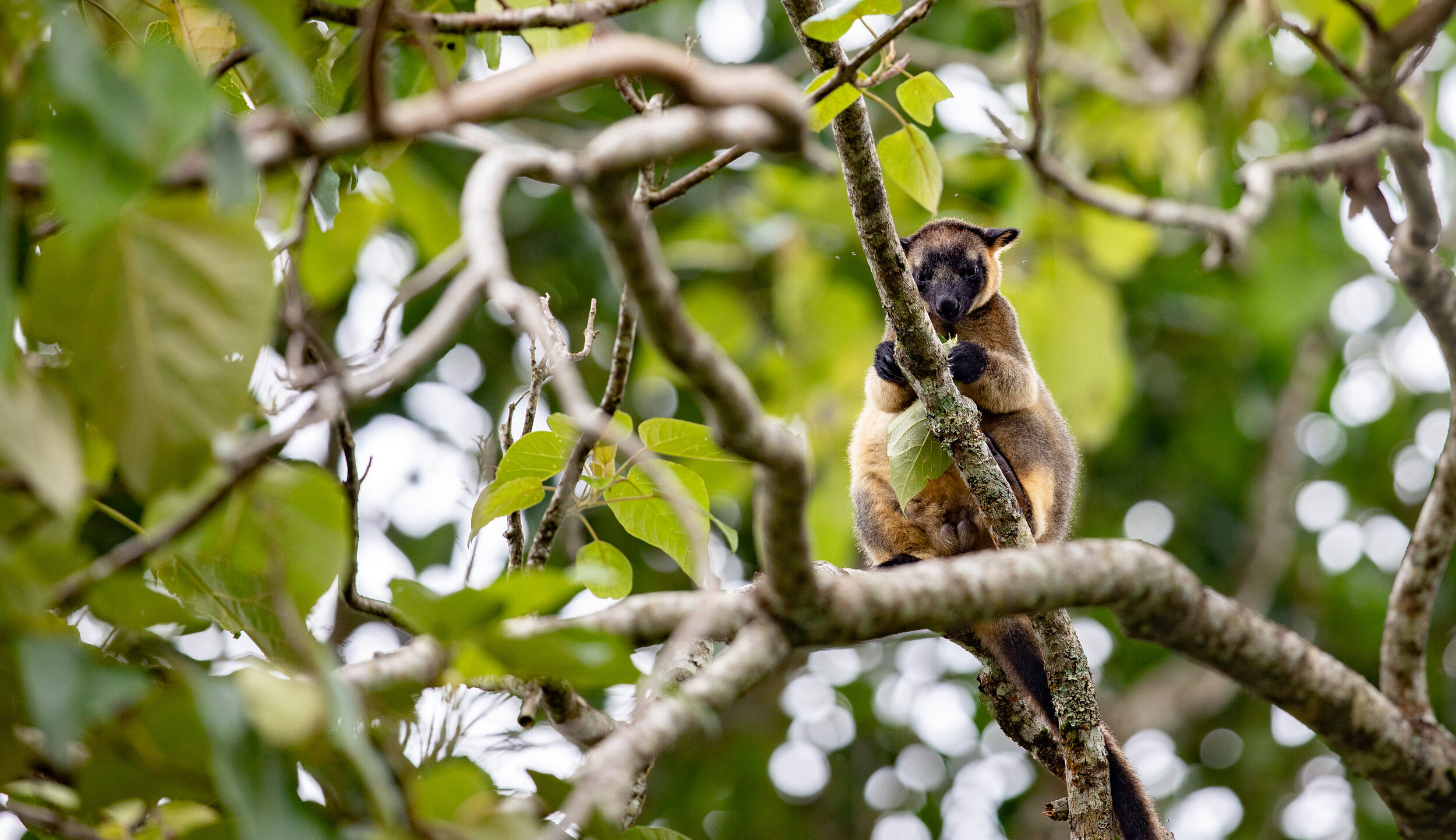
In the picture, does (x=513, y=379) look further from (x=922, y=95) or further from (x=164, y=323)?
(x=164, y=323)

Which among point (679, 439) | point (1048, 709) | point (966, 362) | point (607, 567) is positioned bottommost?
point (1048, 709)

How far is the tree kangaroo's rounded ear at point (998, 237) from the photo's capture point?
6.22 m

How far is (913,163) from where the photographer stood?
3420mm

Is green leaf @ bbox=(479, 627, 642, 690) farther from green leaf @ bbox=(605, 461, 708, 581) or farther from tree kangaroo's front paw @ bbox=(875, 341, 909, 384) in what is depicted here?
tree kangaroo's front paw @ bbox=(875, 341, 909, 384)

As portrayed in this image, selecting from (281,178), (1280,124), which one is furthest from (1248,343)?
(281,178)

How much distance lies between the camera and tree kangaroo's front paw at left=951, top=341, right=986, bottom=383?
484 cm

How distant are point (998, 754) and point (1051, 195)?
6.19 metres

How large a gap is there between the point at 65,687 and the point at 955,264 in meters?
4.93

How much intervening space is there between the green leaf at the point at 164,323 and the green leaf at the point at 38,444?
0.20ft

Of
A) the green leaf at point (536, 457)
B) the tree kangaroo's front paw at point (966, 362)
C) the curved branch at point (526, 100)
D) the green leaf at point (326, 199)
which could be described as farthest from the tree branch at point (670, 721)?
the tree kangaroo's front paw at point (966, 362)

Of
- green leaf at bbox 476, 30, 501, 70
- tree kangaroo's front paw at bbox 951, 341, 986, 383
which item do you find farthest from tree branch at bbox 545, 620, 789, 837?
tree kangaroo's front paw at bbox 951, 341, 986, 383

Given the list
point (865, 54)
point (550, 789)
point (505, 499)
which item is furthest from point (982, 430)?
point (550, 789)

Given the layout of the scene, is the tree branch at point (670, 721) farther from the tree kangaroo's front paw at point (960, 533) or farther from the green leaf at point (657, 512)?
the tree kangaroo's front paw at point (960, 533)

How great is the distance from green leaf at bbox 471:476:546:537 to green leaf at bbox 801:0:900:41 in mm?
1324
